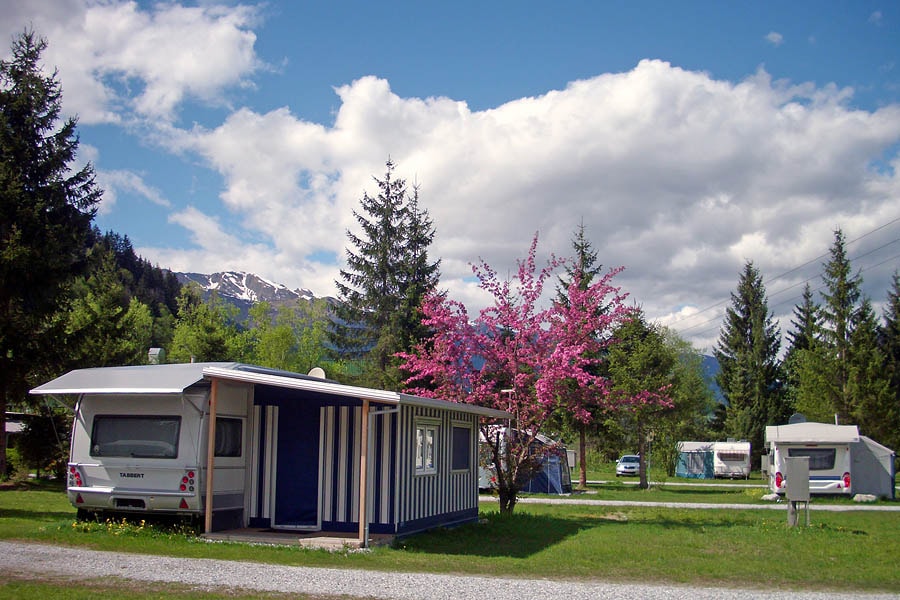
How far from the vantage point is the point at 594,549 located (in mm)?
13328

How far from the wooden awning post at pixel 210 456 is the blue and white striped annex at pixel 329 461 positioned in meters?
0.24

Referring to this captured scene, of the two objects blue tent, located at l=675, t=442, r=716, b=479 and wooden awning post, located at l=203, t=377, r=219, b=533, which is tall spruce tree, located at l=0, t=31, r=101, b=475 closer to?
wooden awning post, located at l=203, t=377, r=219, b=533

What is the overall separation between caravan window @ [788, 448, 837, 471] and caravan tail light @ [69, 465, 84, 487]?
73.3 feet

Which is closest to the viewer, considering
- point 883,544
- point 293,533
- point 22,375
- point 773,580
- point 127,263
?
point 773,580

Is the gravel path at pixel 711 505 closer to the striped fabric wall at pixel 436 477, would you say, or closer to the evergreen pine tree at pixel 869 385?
the striped fabric wall at pixel 436 477

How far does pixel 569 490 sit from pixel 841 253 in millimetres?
22309

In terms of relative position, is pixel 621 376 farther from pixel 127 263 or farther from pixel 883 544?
pixel 127 263

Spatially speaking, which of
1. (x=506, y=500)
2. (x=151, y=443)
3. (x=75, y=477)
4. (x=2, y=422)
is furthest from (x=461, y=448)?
(x=2, y=422)

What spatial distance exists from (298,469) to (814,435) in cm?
1972

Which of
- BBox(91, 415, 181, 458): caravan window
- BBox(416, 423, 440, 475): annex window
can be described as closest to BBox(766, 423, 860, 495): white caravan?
BBox(416, 423, 440, 475): annex window

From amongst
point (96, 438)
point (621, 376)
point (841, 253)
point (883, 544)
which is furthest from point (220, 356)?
point (841, 253)

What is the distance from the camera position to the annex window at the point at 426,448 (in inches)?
561

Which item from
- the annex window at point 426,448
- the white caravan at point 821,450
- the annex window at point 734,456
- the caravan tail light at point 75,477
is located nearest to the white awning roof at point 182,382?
the annex window at point 426,448

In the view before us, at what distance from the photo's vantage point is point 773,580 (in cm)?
1081
